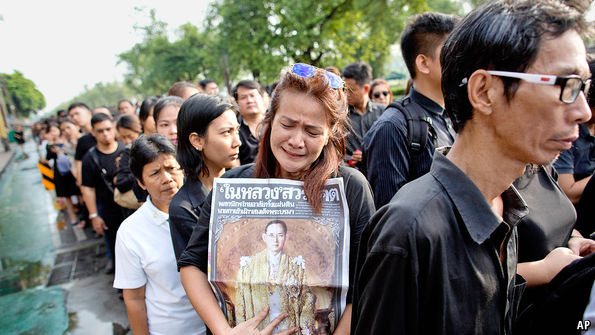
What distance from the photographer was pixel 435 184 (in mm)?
940

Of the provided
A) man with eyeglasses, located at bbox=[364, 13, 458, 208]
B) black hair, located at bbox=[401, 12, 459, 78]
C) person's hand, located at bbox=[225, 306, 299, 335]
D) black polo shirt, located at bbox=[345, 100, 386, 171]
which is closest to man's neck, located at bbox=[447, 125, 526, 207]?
person's hand, located at bbox=[225, 306, 299, 335]

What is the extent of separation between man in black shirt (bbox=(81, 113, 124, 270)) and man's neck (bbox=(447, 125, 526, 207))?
3755 millimetres

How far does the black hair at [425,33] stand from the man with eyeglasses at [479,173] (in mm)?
1194

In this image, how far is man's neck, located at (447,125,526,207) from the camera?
93cm

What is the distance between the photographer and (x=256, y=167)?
4.66ft

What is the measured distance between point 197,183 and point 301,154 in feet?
2.23

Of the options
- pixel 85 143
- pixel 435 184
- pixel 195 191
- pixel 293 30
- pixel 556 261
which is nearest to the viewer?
pixel 435 184

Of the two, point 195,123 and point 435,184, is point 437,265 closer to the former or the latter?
point 435,184

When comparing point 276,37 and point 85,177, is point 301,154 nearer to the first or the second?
point 85,177

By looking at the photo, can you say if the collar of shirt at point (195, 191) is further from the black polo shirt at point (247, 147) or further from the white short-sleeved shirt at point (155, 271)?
the black polo shirt at point (247, 147)

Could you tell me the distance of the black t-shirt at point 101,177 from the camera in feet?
12.5

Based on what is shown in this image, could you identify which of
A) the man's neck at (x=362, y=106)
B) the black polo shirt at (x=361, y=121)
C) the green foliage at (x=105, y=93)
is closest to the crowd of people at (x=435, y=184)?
the black polo shirt at (x=361, y=121)

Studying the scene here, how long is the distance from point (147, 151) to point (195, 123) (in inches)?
14.9

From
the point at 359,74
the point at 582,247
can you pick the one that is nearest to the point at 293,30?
the point at 359,74
